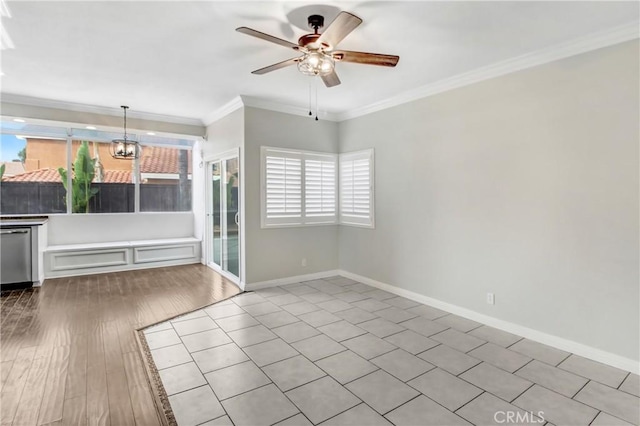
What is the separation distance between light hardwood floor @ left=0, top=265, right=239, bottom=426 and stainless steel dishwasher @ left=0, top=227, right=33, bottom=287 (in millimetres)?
276

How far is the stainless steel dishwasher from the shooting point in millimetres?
4844

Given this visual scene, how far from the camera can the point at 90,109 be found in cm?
536

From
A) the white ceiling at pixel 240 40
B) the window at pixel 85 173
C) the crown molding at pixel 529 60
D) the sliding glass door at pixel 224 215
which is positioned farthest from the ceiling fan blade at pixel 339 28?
the window at pixel 85 173

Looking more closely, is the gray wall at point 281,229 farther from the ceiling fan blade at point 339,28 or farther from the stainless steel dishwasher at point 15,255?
the stainless steel dishwasher at point 15,255

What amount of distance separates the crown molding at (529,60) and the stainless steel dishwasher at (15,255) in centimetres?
568

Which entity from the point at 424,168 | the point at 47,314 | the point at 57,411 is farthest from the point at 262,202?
the point at 57,411

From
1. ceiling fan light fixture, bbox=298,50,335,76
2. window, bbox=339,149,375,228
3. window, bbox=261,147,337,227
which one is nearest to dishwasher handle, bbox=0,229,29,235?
window, bbox=261,147,337,227

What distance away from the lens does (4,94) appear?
185 inches

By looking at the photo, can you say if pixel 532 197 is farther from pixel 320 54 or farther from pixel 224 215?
pixel 224 215

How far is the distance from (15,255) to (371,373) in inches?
213

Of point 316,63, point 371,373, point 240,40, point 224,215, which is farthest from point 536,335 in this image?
point 224,215

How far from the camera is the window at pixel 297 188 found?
5.11m

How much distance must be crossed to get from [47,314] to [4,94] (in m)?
3.20

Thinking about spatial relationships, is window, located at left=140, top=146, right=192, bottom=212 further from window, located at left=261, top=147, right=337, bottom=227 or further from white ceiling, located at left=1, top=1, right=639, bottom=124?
window, located at left=261, top=147, right=337, bottom=227
